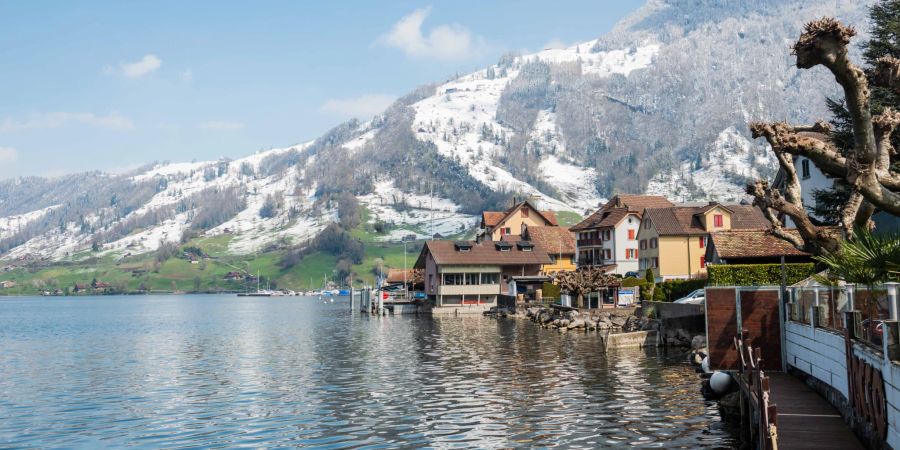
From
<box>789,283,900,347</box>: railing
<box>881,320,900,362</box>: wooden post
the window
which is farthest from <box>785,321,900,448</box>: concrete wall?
the window

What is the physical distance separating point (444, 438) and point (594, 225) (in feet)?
351

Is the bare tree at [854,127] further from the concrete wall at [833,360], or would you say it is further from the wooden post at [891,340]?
the wooden post at [891,340]

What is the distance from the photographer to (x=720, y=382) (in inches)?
1283

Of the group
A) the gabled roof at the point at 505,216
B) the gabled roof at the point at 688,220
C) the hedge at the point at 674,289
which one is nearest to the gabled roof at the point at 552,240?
the gabled roof at the point at 505,216

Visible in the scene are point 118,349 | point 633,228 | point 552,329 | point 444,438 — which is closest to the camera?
point 444,438

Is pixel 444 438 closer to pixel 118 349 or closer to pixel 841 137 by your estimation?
pixel 841 137

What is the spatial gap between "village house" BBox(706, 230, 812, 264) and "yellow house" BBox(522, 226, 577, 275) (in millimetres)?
69973

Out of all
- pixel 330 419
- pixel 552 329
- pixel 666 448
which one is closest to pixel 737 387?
pixel 666 448

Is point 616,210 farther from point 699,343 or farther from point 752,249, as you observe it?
point 699,343

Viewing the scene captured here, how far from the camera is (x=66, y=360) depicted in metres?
61.3

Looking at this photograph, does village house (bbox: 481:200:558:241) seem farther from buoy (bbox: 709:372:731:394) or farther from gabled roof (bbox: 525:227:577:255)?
buoy (bbox: 709:372:731:394)

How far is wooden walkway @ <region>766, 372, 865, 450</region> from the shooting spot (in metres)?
19.3

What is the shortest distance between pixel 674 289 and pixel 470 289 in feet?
161

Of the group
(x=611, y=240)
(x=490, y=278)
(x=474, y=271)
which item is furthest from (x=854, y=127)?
(x=611, y=240)
